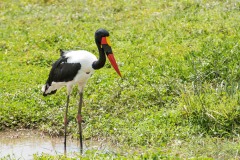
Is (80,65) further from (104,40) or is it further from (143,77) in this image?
(143,77)

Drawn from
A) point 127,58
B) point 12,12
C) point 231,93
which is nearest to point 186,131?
point 231,93

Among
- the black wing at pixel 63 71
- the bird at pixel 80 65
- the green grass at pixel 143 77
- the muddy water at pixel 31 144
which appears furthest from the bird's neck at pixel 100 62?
the muddy water at pixel 31 144

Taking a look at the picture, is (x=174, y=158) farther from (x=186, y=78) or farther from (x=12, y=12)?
(x=12, y=12)

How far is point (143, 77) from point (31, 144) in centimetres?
201

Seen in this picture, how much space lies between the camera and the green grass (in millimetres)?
8109

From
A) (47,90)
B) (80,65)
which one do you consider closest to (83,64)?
(80,65)

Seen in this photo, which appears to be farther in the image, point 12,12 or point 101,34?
point 12,12

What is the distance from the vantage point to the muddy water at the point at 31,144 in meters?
8.21

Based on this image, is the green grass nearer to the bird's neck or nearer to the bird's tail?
the bird's tail

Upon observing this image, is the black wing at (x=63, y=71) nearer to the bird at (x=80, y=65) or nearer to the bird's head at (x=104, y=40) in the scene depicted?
the bird at (x=80, y=65)

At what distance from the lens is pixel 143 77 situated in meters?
9.77

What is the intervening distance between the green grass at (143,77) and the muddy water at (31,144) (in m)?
0.14

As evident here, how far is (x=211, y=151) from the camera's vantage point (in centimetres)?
738

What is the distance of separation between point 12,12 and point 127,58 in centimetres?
412
